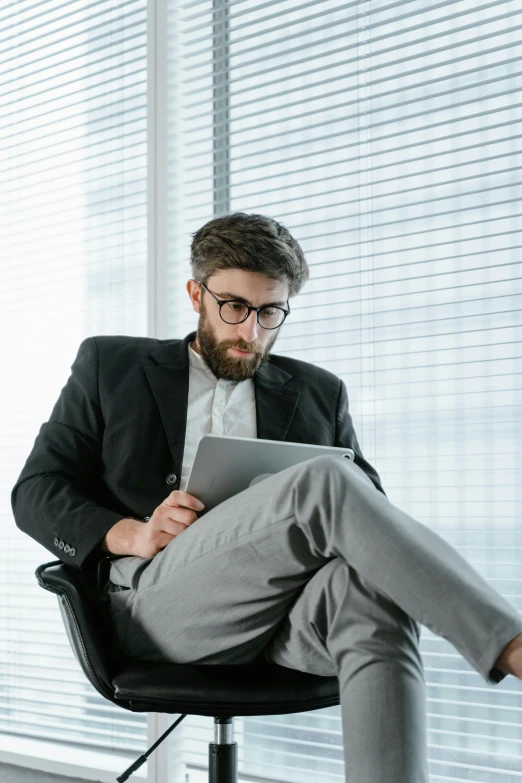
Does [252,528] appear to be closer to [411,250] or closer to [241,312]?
[241,312]

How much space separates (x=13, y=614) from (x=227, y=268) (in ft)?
5.19

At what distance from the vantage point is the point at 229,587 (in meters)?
1.30

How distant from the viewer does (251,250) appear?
1775 millimetres

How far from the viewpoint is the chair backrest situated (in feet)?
4.45

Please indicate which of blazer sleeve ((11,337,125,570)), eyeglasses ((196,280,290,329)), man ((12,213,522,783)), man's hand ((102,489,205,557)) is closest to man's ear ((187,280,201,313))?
man ((12,213,522,783))

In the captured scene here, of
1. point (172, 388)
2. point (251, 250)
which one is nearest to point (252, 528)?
point (172, 388)

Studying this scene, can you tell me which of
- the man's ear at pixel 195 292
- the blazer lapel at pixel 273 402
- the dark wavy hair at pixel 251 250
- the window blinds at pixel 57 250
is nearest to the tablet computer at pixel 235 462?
the blazer lapel at pixel 273 402

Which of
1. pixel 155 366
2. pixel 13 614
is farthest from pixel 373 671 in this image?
pixel 13 614

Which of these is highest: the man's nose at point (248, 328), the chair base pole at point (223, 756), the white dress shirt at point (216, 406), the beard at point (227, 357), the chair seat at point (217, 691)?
the man's nose at point (248, 328)

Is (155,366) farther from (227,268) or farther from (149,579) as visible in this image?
(149,579)

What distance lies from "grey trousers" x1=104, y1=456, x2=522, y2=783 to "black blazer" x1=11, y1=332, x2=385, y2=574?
0.22m

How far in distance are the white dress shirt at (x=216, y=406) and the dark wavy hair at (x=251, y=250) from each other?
22cm

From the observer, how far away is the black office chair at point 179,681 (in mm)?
1296

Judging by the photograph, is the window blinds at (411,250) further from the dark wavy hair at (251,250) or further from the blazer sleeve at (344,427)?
the dark wavy hair at (251,250)
